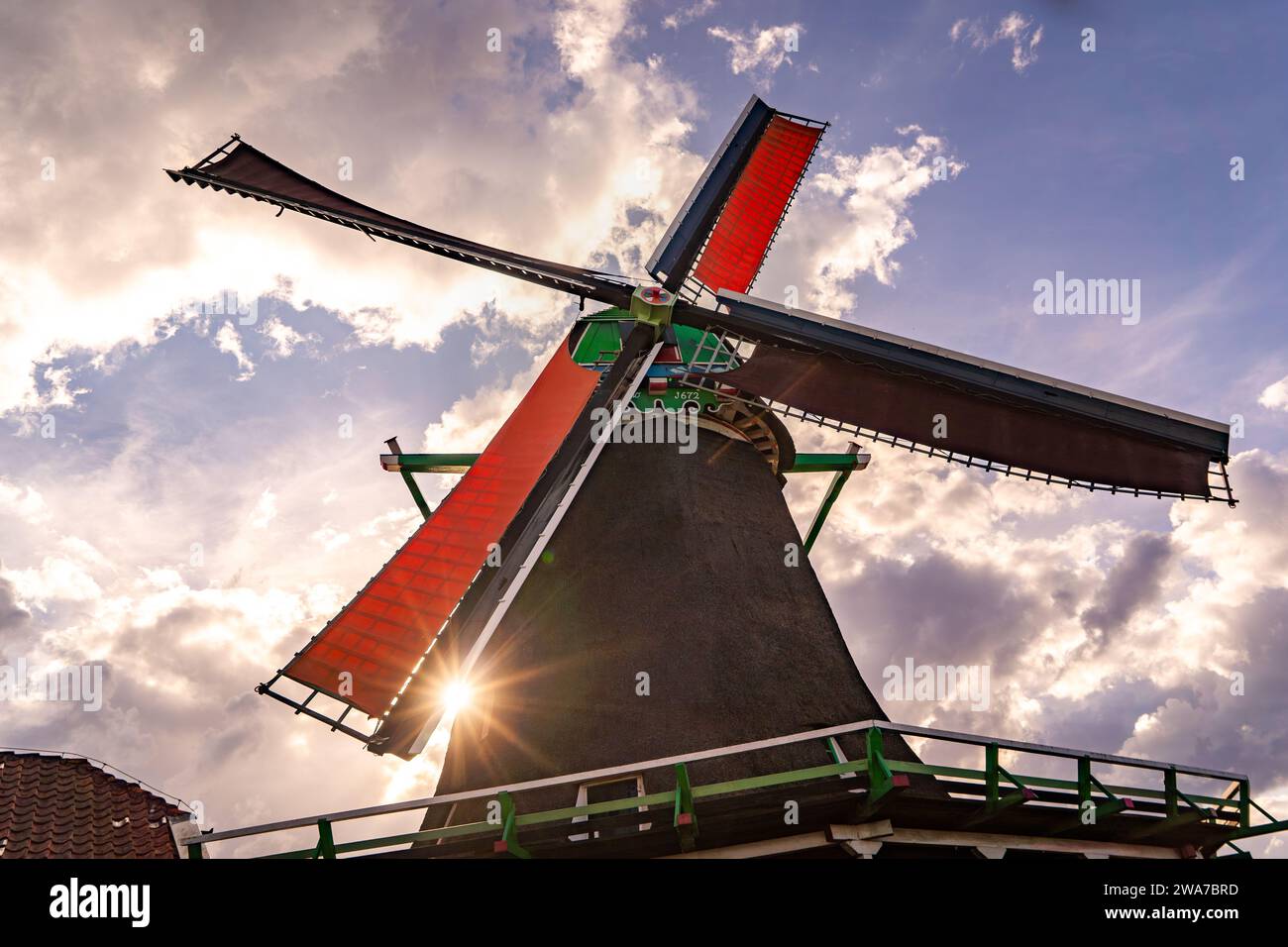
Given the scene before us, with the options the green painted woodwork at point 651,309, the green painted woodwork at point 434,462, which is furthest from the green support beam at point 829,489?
the green painted woodwork at point 434,462

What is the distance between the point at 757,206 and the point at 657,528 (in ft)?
35.6

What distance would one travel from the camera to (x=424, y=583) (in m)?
10.5

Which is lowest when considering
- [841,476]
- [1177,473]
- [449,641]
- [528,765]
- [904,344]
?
[528,765]

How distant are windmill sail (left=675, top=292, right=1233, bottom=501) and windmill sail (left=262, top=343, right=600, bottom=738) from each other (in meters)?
3.11

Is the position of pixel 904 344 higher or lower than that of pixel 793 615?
higher

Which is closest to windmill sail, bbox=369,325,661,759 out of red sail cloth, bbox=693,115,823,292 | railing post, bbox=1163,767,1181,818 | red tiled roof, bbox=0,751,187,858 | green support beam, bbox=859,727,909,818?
green support beam, bbox=859,727,909,818

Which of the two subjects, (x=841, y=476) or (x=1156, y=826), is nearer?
(x=1156, y=826)

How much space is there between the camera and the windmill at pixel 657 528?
9430 mm

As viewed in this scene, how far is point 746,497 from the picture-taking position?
1223cm

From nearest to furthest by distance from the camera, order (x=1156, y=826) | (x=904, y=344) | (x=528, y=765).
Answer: (x=1156, y=826)
(x=528, y=765)
(x=904, y=344)

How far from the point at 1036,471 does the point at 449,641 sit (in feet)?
28.6
